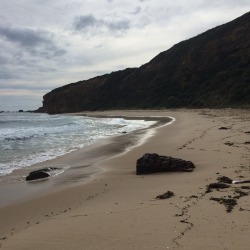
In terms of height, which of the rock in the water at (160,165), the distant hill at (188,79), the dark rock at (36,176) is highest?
the distant hill at (188,79)

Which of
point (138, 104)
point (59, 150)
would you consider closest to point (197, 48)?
point (138, 104)

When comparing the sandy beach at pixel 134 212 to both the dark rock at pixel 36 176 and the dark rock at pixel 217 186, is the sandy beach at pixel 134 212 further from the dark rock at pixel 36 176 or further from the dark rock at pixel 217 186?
the dark rock at pixel 36 176

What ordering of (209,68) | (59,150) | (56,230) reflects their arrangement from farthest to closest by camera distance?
1. (209,68)
2. (59,150)
3. (56,230)

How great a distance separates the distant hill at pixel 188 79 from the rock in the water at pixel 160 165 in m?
31.5

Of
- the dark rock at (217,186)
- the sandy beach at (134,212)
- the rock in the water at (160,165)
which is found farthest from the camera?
the rock in the water at (160,165)

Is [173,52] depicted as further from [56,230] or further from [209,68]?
[56,230]

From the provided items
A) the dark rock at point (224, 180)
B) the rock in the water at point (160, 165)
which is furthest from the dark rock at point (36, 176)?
the dark rock at point (224, 180)

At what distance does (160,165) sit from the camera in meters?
8.88

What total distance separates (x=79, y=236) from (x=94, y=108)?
76590 mm

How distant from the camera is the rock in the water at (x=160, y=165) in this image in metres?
8.80

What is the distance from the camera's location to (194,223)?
458cm

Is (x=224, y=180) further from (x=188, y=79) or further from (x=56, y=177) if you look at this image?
(x=188, y=79)

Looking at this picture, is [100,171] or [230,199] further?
[100,171]

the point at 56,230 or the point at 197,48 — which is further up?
the point at 197,48
